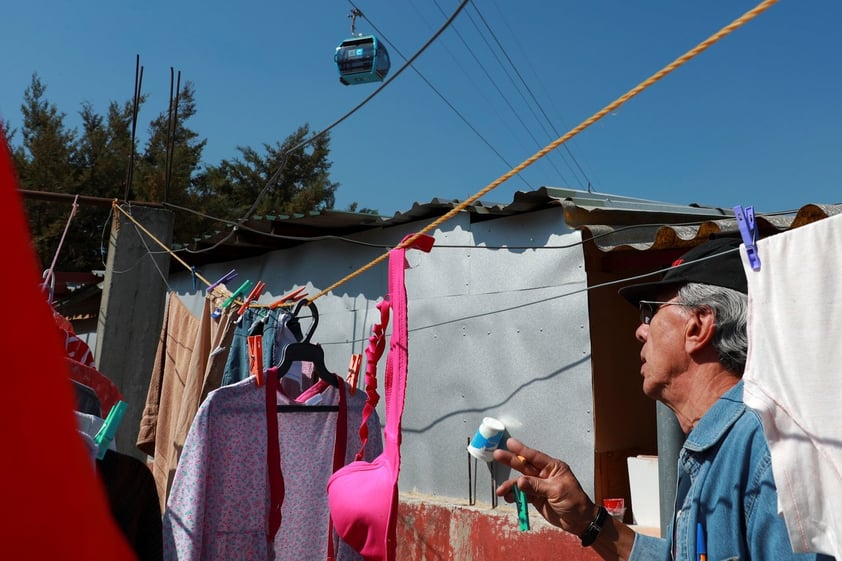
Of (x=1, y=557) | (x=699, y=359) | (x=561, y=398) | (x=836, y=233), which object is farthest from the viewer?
(x=561, y=398)

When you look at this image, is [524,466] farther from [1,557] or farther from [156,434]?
[156,434]

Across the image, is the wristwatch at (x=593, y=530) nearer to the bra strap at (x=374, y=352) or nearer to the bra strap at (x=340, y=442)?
the bra strap at (x=374, y=352)

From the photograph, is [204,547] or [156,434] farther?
[156,434]

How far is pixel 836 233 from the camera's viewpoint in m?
1.54

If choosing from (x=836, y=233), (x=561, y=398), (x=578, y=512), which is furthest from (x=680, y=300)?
(x=561, y=398)

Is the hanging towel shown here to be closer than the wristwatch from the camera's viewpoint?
Yes

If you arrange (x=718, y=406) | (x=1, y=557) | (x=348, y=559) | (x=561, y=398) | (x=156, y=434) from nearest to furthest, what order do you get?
1. (x=1, y=557)
2. (x=718, y=406)
3. (x=348, y=559)
4. (x=156, y=434)
5. (x=561, y=398)

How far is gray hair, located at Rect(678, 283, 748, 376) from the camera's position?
1.91 meters

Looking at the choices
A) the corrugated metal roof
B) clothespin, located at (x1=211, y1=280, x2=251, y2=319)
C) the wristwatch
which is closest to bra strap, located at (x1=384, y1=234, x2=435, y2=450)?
the wristwatch

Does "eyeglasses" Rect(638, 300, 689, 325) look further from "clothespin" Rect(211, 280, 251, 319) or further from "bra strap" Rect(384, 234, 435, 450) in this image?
"clothespin" Rect(211, 280, 251, 319)

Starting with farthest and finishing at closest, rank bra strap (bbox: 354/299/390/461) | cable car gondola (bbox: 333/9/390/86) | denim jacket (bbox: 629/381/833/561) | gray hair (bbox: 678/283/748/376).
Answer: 1. cable car gondola (bbox: 333/9/390/86)
2. bra strap (bbox: 354/299/390/461)
3. gray hair (bbox: 678/283/748/376)
4. denim jacket (bbox: 629/381/833/561)

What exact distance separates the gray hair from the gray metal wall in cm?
285

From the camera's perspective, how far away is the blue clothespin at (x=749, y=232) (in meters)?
1.65

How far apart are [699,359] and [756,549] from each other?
1.75ft
